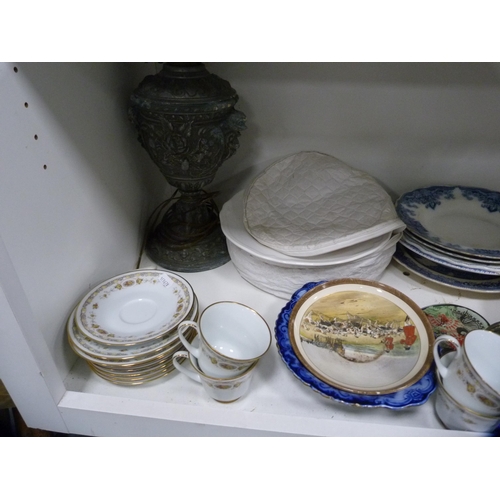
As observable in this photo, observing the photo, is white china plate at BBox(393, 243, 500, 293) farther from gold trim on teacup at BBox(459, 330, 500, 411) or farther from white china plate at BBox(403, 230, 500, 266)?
gold trim on teacup at BBox(459, 330, 500, 411)

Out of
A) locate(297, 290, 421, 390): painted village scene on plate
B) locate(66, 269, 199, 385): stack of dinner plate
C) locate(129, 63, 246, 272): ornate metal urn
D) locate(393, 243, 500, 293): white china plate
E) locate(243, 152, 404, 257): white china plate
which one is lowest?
locate(393, 243, 500, 293): white china plate

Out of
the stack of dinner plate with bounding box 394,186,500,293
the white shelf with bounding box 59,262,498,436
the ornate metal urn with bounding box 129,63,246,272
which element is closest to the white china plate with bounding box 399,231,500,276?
the stack of dinner plate with bounding box 394,186,500,293

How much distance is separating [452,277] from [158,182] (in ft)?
2.04

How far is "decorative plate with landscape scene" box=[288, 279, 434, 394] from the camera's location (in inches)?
20.5

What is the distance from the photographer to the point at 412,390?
489 millimetres

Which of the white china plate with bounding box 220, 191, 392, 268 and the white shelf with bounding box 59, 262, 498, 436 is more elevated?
the white china plate with bounding box 220, 191, 392, 268

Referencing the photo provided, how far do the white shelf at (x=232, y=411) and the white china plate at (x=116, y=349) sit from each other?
0.17 feet

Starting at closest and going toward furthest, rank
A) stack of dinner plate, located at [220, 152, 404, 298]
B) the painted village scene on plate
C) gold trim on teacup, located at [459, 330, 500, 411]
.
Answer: gold trim on teacup, located at [459, 330, 500, 411] < the painted village scene on plate < stack of dinner plate, located at [220, 152, 404, 298]

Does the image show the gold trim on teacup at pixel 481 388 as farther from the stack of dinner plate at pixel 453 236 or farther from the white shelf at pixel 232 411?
the stack of dinner plate at pixel 453 236

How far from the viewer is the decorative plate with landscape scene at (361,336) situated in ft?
1.70

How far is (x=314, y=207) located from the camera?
2.45 ft

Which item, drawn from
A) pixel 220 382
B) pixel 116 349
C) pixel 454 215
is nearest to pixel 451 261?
pixel 454 215

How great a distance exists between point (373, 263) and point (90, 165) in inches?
18.7

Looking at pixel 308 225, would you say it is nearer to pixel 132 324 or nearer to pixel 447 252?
pixel 447 252
